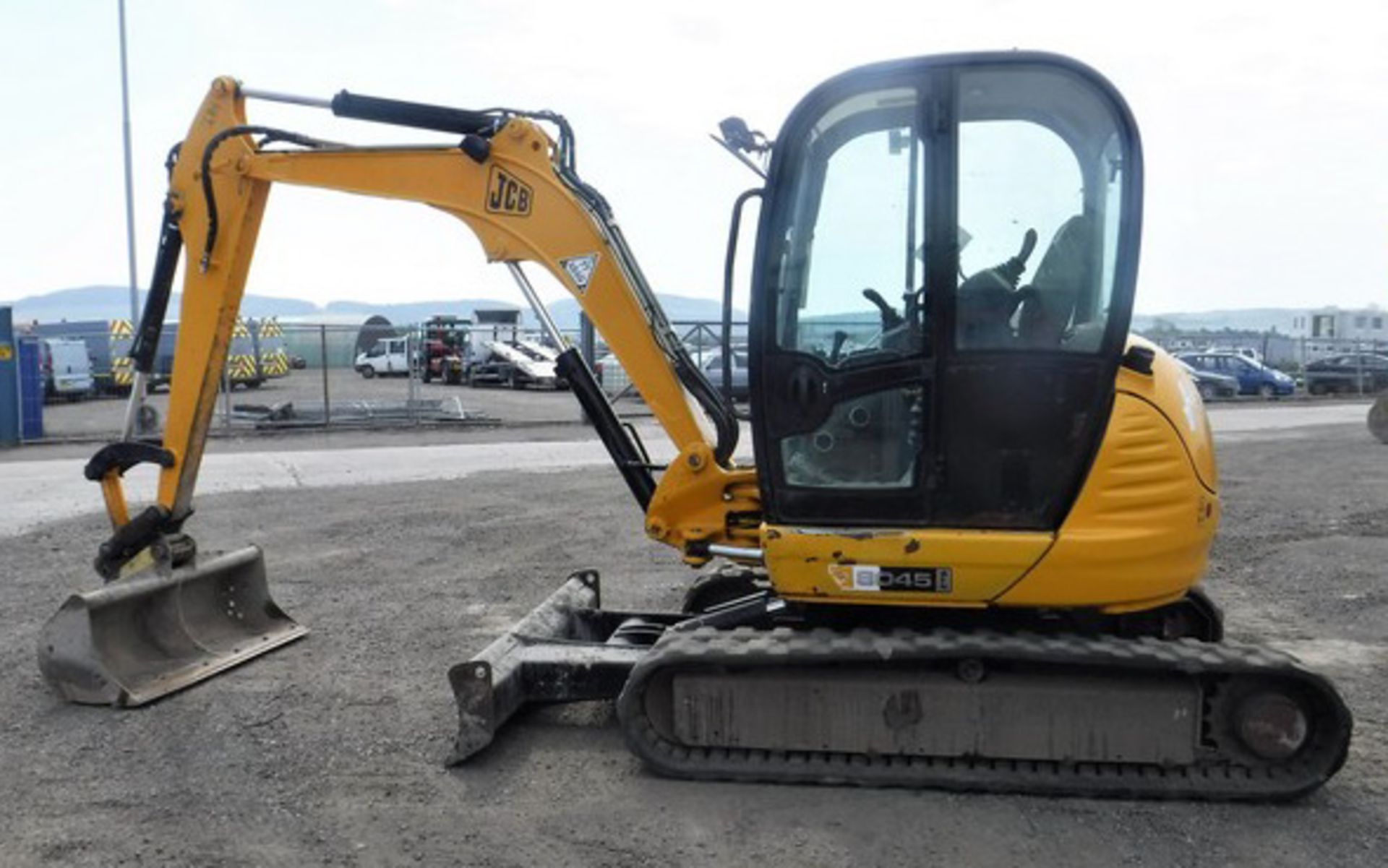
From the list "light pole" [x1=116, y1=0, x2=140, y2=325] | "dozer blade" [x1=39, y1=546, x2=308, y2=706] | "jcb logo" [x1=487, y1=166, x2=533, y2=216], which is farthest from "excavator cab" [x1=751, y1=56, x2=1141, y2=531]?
"light pole" [x1=116, y1=0, x2=140, y2=325]

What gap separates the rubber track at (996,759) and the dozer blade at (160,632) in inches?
106

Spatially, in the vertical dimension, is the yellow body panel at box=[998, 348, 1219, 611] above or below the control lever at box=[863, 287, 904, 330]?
Result: below

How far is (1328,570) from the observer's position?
880 centimetres

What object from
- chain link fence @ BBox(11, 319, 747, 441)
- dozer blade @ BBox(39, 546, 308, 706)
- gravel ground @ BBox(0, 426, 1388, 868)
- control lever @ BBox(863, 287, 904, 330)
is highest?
control lever @ BBox(863, 287, 904, 330)

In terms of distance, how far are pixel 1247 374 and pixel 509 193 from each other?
34.2 meters

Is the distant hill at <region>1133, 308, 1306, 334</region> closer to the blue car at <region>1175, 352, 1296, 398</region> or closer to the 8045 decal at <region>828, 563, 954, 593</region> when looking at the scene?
the blue car at <region>1175, 352, 1296, 398</region>

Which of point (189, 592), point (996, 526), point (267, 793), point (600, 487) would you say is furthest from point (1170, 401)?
point (600, 487)

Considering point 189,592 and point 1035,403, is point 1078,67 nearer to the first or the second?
point 1035,403

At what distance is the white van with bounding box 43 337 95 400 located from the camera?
30.1 m

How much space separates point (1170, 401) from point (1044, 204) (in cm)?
96

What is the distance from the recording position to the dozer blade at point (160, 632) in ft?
18.8

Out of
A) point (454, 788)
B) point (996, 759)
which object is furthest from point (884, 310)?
point (454, 788)

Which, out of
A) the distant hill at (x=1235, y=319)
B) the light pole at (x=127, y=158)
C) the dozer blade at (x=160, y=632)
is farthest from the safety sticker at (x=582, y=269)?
the distant hill at (x=1235, y=319)

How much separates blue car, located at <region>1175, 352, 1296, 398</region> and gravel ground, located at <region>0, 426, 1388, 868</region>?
29082 mm
